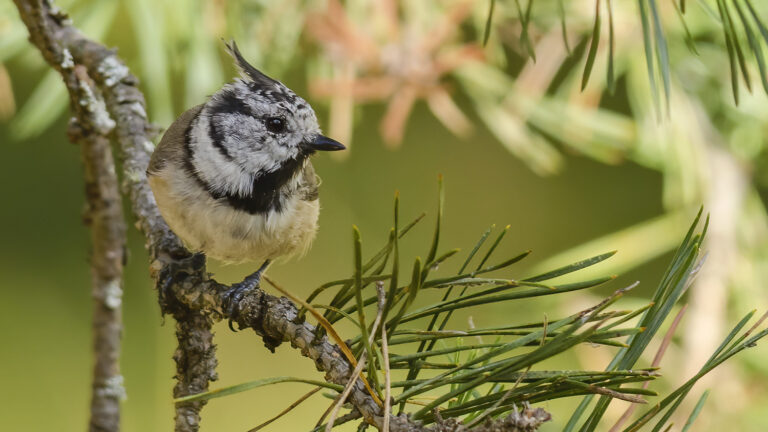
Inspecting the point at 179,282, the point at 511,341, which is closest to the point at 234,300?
the point at 179,282

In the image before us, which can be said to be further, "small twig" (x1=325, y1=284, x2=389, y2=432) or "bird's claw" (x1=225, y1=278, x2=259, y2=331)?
"bird's claw" (x1=225, y1=278, x2=259, y2=331)

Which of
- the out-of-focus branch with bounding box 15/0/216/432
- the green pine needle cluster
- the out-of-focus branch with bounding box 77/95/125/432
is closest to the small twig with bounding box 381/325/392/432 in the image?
the green pine needle cluster

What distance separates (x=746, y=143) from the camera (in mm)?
1192

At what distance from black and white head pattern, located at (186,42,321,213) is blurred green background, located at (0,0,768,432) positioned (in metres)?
0.04

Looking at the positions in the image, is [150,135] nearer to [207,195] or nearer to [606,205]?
[207,195]

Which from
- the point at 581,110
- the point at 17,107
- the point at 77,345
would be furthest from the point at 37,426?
the point at 581,110

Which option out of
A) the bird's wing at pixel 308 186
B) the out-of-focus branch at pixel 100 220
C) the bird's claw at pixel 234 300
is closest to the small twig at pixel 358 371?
the bird's claw at pixel 234 300

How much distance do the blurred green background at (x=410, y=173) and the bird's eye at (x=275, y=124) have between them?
65 mm

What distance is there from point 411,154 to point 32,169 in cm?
87

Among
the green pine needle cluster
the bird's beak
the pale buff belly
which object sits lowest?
the green pine needle cluster

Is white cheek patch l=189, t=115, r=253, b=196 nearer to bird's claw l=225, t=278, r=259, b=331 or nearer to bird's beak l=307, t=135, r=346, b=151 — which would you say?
bird's beak l=307, t=135, r=346, b=151

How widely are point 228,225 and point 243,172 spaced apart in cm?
10

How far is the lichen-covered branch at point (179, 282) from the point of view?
59cm

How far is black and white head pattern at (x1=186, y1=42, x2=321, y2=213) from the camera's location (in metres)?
1.11
